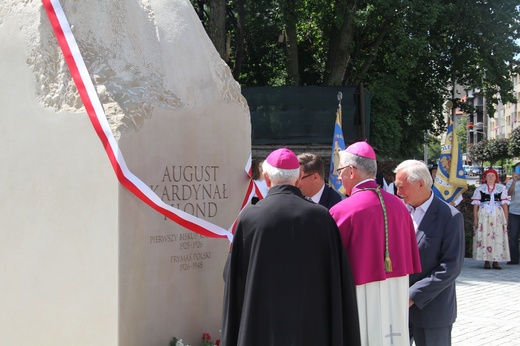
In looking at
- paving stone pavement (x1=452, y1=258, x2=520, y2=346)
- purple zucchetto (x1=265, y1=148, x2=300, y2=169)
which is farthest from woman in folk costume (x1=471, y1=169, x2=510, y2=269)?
purple zucchetto (x1=265, y1=148, x2=300, y2=169)

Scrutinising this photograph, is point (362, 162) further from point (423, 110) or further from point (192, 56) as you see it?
point (423, 110)

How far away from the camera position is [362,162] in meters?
4.26

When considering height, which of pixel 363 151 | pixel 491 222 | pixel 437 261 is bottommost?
pixel 491 222

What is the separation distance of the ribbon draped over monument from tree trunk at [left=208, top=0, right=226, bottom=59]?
24.4ft

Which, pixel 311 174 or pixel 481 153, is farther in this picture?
pixel 481 153

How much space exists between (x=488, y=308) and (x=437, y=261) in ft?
16.2

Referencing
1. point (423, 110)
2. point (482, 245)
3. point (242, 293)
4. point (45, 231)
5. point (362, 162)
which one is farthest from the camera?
point (423, 110)

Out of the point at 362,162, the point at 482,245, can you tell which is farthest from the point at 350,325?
the point at 482,245

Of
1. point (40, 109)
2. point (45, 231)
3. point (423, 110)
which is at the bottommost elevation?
point (45, 231)

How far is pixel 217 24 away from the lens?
18109 millimetres

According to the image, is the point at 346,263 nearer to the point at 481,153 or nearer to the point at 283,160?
the point at 283,160

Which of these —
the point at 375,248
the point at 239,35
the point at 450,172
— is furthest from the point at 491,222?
the point at 239,35

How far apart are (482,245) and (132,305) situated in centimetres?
997

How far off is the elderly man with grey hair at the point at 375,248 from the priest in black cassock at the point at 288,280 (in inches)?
11.7
